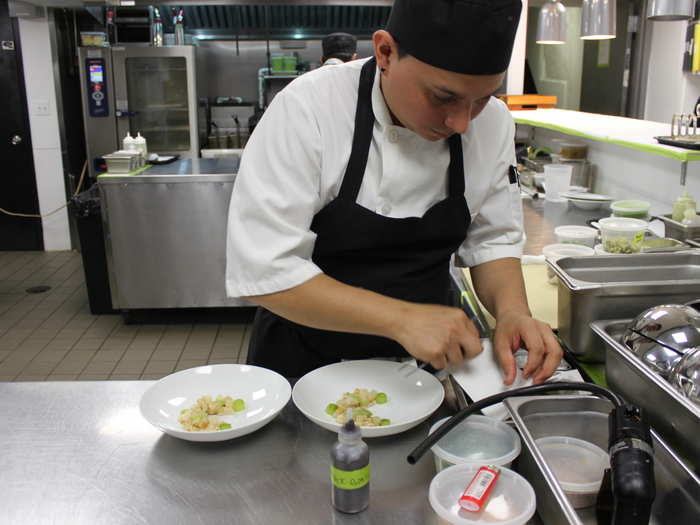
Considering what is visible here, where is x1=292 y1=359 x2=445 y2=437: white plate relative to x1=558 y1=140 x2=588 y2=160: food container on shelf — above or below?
below

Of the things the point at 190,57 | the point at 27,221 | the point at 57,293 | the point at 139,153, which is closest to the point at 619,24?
the point at 190,57

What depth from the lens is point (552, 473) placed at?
3.06 feet

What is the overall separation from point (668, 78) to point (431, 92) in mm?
5339

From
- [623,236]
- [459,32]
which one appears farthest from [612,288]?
[623,236]

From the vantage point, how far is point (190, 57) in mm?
6070

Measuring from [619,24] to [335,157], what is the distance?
5.78 metres

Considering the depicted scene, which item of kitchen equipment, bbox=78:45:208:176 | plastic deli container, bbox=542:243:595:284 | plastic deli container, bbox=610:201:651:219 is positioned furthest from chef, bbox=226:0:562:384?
kitchen equipment, bbox=78:45:208:176

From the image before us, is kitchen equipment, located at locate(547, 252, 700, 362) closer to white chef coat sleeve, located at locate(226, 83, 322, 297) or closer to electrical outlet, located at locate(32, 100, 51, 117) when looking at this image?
white chef coat sleeve, located at locate(226, 83, 322, 297)

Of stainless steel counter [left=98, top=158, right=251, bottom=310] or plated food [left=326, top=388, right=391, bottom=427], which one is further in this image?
stainless steel counter [left=98, top=158, right=251, bottom=310]

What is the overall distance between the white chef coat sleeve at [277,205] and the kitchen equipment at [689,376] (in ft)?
2.25

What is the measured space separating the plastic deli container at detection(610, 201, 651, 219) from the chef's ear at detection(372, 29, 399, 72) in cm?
185

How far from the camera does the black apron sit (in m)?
1.43

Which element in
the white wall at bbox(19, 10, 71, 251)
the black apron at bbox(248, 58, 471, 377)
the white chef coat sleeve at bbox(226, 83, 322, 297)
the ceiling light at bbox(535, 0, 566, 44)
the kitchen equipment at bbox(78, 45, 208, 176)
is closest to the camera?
the white chef coat sleeve at bbox(226, 83, 322, 297)

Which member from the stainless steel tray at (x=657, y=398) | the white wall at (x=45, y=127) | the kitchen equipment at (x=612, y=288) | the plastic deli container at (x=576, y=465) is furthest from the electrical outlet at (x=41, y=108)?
the plastic deli container at (x=576, y=465)
